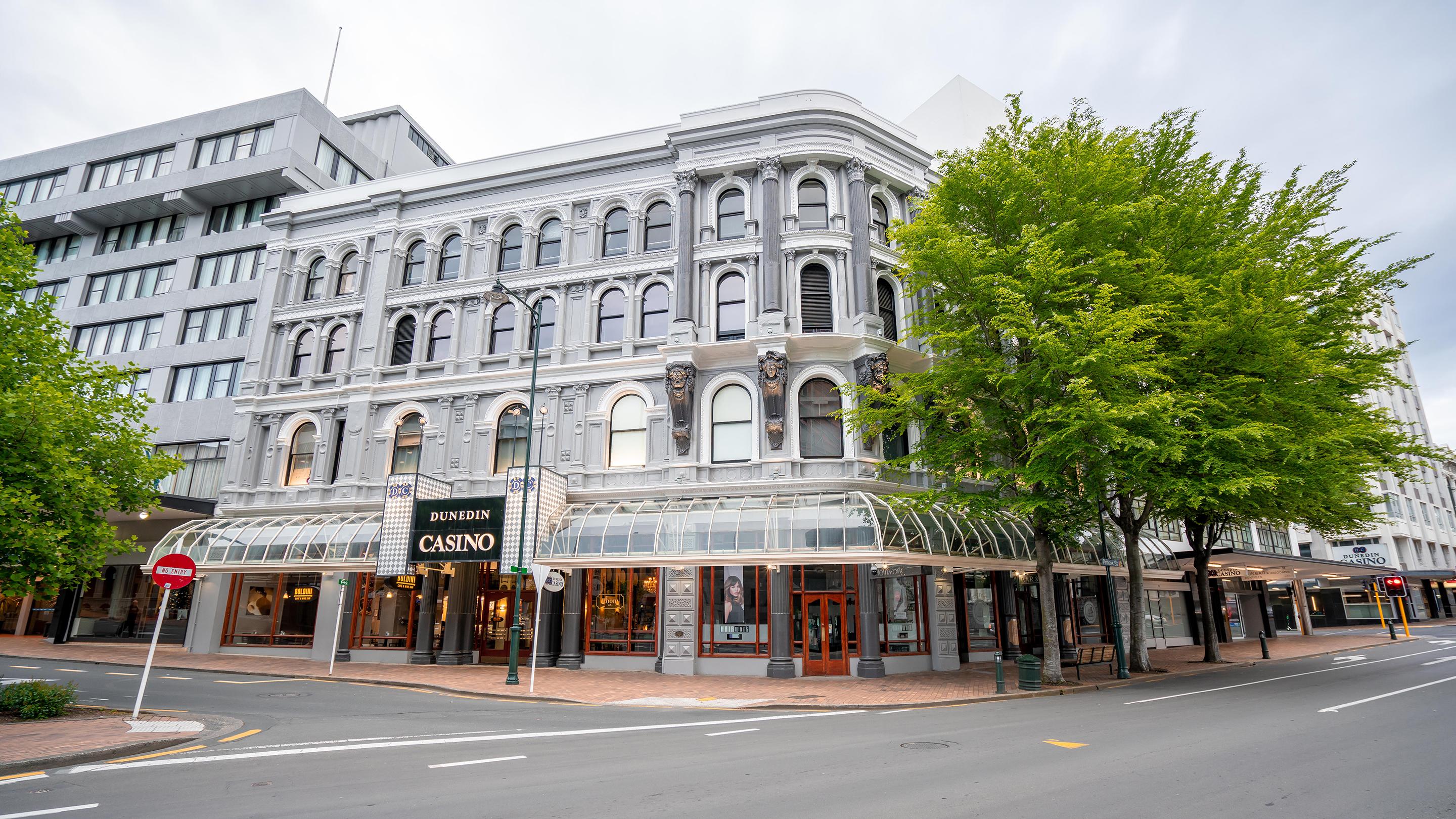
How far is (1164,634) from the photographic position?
33.6 metres

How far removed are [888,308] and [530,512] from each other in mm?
13320

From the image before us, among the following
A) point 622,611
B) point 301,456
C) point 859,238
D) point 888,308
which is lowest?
point 622,611

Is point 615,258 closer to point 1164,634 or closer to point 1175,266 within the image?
point 1175,266

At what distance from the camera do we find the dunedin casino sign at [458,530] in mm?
21703

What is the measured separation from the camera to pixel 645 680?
1936 cm

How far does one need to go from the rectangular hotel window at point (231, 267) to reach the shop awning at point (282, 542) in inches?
525

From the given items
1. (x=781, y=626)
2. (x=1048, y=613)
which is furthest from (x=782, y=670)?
(x=1048, y=613)

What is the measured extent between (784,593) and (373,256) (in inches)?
830

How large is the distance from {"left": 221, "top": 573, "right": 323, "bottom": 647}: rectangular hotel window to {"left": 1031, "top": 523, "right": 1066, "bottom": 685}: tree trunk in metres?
23.6

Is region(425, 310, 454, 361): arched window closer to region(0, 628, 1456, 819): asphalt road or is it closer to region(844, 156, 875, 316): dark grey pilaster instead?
region(0, 628, 1456, 819): asphalt road

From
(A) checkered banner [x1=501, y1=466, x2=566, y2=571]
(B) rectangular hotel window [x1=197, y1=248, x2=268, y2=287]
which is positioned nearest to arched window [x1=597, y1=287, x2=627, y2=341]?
(A) checkered banner [x1=501, y1=466, x2=566, y2=571]

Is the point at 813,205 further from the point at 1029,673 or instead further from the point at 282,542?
the point at 282,542

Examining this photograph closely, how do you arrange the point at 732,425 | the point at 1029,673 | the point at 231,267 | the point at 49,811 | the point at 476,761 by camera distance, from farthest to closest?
the point at 231,267 → the point at 732,425 → the point at 1029,673 → the point at 476,761 → the point at 49,811

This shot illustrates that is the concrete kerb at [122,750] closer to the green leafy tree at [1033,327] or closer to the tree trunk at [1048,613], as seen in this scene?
the green leafy tree at [1033,327]
